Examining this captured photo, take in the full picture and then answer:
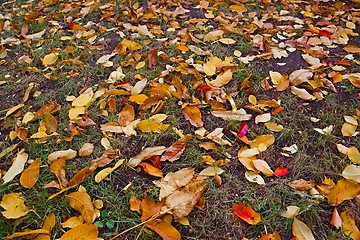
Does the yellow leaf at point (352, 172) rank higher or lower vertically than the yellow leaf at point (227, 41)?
lower

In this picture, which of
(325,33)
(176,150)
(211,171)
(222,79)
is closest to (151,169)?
(176,150)

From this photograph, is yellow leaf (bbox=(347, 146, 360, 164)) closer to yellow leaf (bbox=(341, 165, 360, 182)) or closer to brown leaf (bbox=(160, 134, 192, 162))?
yellow leaf (bbox=(341, 165, 360, 182))

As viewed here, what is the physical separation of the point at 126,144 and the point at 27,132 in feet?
1.75

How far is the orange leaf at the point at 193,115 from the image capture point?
180 cm

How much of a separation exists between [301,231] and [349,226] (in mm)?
186

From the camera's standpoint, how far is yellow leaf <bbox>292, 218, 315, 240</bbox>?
1.32 meters

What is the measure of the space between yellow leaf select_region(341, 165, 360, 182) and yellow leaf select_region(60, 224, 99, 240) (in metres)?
1.05

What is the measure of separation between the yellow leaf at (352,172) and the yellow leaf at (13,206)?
1.32 metres

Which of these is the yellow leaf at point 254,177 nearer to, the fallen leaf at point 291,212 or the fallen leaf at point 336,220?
the fallen leaf at point 291,212

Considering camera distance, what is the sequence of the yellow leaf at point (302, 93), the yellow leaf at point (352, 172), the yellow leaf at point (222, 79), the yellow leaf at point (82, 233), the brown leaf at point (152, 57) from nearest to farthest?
the yellow leaf at point (82, 233), the yellow leaf at point (352, 172), the yellow leaf at point (302, 93), the yellow leaf at point (222, 79), the brown leaf at point (152, 57)

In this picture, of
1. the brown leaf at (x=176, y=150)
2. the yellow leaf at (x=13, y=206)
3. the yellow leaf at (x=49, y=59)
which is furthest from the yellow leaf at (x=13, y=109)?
the brown leaf at (x=176, y=150)

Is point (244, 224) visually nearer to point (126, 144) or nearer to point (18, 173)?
point (126, 144)

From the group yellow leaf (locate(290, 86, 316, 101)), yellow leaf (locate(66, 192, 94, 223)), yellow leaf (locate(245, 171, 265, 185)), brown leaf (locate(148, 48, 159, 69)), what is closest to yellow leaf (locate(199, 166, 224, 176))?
yellow leaf (locate(245, 171, 265, 185))

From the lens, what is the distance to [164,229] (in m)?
1.33
